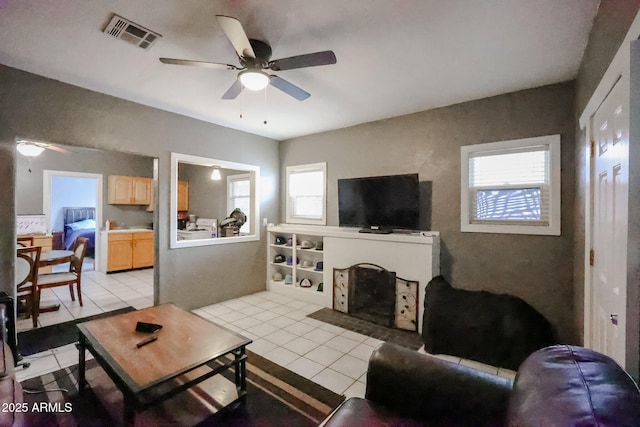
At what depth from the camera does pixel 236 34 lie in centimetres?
164

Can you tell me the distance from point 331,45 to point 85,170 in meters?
6.33

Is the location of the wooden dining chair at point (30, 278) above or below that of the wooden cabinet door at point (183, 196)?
below

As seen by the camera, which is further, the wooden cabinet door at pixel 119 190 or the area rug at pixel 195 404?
the wooden cabinet door at pixel 119 190

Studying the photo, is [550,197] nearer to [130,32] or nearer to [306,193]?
[306,193]

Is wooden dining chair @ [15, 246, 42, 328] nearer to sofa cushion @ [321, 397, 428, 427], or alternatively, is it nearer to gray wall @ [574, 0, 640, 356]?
sofa cushion @ [321, 397, 428, 427]

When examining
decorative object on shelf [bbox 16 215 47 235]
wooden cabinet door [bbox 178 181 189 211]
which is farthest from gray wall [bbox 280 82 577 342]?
decorative object on shelf [bbox 16 215 47 235]

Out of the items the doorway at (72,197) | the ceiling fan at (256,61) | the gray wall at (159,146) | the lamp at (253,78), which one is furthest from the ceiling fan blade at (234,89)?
the doorway at (72,197)

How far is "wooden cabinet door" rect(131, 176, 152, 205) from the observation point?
21.0 feet

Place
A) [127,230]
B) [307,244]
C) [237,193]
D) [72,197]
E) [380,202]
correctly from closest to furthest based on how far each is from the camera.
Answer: [380,202], [307,244], [127,230], [237,193], [72,197]

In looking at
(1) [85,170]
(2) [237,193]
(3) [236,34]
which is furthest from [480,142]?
(1) [85,170]

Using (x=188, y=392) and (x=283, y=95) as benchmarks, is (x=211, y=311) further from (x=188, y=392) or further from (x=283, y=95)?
(x=283, y=95)

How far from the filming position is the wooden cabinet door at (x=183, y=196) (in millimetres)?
6762

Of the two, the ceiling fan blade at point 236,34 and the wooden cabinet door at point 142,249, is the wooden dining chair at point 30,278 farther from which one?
the ceiling fan blade at point 236,34

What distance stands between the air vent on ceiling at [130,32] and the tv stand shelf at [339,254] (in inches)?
112
